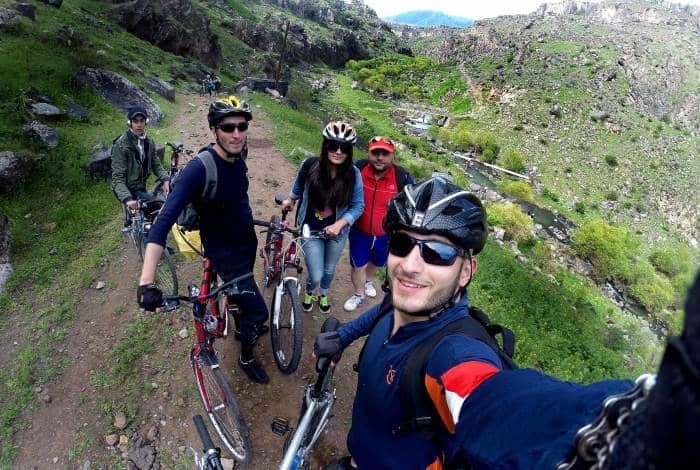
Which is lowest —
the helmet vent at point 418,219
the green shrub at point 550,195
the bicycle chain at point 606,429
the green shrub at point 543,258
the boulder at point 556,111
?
the green shrub at point 550,195

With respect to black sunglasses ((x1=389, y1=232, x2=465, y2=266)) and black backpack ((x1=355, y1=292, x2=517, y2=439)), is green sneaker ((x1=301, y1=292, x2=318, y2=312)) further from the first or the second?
black backpack ((x1=355, y1=292, x2=517, y2=439))

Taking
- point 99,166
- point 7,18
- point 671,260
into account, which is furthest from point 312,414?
point 671,260

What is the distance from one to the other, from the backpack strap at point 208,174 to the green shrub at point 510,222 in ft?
69.1

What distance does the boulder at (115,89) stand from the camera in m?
14.3

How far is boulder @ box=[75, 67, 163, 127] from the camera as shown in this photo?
46.8 ft

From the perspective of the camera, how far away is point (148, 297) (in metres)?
2.98

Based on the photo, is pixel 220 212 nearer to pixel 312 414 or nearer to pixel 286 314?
pixel 286 314

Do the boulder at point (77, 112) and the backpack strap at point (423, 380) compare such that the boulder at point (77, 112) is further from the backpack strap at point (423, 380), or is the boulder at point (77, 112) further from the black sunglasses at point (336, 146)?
the backpack strap at point (423, 380)

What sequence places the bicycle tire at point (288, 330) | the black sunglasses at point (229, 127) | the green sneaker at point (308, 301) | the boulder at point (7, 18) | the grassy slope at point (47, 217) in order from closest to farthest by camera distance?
the black sunglasses at point (229, 127) < the bicycle tire at point (288, 330) < the grassy slope at point (47, 217) < the green sneaker at point (308, 301) < the boulder at point (7, 18)

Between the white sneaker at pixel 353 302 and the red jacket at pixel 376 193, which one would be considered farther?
the white sneaker at pixel 353 302

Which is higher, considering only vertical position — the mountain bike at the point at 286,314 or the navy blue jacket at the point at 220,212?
the navy blue jacket at the point at 220,212

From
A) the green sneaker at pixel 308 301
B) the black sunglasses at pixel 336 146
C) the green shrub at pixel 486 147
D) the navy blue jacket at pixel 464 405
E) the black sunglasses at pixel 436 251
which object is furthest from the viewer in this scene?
the green shrub at pixel 486 147

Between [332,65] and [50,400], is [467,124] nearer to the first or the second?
[332,65]

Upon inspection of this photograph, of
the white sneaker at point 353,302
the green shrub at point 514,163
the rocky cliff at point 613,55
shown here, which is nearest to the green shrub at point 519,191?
the green shrub at point 514,163
